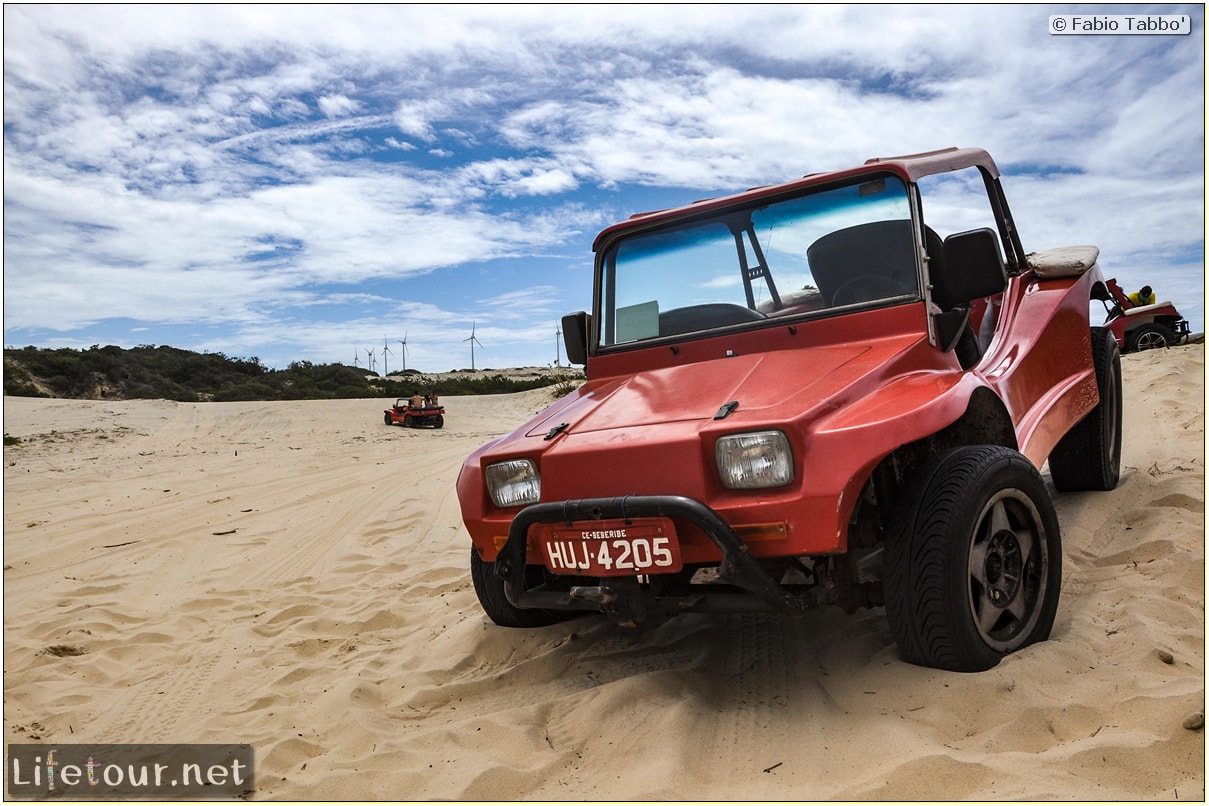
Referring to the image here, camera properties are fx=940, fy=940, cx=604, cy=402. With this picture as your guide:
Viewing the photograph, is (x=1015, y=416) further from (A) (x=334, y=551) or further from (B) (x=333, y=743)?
(A) (x=334, y=551)

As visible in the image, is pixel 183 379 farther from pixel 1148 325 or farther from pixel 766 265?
pixel 766 265

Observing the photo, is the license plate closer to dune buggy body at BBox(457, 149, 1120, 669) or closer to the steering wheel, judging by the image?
dune buggy body at BBox(457, 149, 1120, 669)

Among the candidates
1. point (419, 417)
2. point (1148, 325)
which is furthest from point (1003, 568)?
point (419, 417)

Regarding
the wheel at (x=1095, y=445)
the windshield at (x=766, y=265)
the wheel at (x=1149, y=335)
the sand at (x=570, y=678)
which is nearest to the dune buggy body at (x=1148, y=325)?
the wheel at (x=1149, y=335)

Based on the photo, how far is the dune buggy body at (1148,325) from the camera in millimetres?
A: 16109

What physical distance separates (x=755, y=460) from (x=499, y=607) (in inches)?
73.3

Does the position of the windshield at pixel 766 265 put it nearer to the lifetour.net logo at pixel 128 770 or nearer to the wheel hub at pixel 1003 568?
the wheel hub at pixel 1003 568

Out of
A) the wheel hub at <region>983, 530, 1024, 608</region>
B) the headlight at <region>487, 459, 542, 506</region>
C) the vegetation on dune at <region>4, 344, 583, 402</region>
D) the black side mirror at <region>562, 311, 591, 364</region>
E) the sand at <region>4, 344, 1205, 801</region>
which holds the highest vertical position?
the vegetation on dune at <region>4, 344, 583, 402</region>

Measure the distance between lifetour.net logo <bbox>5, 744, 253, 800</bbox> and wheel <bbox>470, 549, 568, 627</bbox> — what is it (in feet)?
4.35

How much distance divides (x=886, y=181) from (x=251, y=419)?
19846mm

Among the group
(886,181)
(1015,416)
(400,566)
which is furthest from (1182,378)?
(400,566)

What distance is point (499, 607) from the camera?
4598mm

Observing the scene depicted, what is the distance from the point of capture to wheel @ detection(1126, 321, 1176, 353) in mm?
16141

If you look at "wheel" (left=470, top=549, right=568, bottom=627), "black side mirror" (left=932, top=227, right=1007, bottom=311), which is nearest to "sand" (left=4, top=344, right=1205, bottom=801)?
"wheel" (left=470, top=549, right=568, bottom=627)
